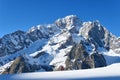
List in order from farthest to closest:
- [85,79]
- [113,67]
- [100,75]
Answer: [113,67] → [100,75] → [85,79]

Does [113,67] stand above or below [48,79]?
above

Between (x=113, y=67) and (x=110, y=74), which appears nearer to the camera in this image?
(x=110, y=74)

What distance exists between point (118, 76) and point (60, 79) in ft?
8.10

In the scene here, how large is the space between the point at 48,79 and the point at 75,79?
1.16 m

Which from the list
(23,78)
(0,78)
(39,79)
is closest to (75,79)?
(39,79)

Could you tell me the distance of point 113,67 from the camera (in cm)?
1777

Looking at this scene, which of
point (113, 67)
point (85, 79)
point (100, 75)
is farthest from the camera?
point (113, 67)

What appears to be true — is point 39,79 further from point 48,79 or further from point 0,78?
point 0,78

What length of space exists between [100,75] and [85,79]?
141cm

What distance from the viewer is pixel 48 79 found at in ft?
47.4

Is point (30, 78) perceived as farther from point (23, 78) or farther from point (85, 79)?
point (85, 79)

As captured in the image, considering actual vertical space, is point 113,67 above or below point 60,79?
above

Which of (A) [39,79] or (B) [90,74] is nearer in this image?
(A) [39,79]

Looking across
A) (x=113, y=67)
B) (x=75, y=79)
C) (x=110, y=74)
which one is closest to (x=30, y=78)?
(x=75, y=79)
